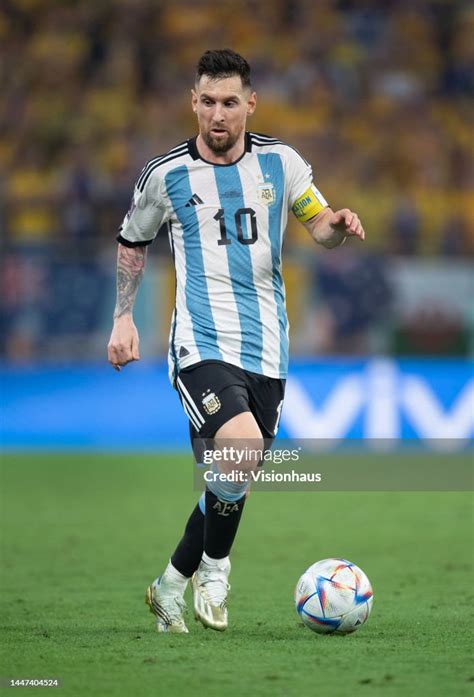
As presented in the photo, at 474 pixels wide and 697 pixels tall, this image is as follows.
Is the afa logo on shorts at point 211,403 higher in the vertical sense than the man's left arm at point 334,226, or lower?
lower

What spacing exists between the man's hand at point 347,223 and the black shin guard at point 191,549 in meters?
1.40

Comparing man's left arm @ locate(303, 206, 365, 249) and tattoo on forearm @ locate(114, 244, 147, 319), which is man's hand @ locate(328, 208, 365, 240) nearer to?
man's left arm @ locate(303, 206, 365, 249)

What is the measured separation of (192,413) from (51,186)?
12120 millimetres

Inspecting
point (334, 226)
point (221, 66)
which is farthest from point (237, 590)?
point (221, 66)

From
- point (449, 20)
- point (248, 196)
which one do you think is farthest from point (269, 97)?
point (248, 196)

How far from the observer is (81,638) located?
16.8 ft

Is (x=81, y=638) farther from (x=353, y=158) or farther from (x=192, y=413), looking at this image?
(x=353, y=158)

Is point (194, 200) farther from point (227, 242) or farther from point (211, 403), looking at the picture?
point (211, 403)

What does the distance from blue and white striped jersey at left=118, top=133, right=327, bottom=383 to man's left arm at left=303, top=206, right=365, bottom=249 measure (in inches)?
1.9

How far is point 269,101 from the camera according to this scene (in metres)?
19.0

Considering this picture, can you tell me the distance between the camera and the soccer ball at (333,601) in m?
5.13

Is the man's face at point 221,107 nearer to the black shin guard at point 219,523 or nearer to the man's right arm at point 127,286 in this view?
the man's right arm at point 127,286

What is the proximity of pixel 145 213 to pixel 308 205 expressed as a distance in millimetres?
723

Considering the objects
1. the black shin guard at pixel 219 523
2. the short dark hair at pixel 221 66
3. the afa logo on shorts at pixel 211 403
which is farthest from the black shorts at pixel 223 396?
the short dark hair at pixel 221 66
